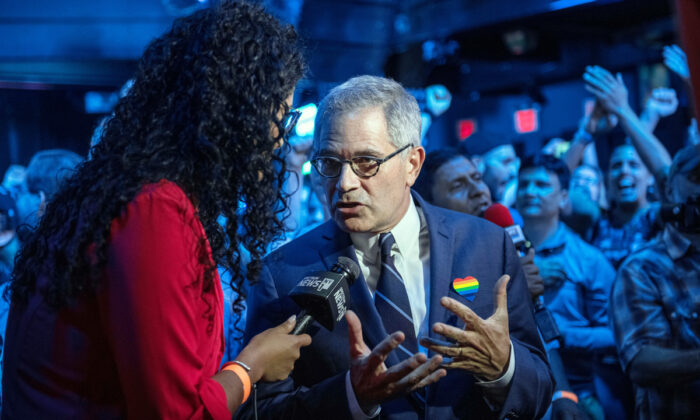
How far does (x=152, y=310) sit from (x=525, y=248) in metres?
1.91

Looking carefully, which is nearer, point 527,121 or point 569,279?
point 569,279

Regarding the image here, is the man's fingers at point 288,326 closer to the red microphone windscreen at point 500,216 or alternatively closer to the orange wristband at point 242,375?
the orange wristband at point 242,375

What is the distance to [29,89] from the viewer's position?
9938mm

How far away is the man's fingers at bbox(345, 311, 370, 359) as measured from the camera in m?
1.79

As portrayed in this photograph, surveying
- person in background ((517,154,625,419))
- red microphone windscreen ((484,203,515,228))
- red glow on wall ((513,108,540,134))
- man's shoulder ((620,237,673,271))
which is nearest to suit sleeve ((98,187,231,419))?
red microphone windscreen ((484,203,515,228))

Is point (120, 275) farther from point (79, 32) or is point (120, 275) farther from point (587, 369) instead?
point (79, 32)

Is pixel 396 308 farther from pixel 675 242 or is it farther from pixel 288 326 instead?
pixel 675 242

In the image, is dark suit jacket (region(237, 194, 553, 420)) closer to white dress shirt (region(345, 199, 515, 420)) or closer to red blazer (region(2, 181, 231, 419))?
white dress shirt (region(345, 199, 515, 420))

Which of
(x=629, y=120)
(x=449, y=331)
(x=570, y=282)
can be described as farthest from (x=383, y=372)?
(x=629, y=120)

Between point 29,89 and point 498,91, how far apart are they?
31.4 ft

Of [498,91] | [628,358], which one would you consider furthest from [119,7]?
[628,358]

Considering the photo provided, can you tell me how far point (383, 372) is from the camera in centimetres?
172

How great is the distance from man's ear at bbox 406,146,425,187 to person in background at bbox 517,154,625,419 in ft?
4.85

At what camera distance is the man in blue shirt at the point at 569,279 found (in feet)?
11.2
